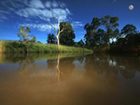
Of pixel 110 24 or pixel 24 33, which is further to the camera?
pixel 110 24

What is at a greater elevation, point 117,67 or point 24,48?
point 24,48

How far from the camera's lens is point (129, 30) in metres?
45.4

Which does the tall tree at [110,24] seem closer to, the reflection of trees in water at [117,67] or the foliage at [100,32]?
the foliage at [100,32]

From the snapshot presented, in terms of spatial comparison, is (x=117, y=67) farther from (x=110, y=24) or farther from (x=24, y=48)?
(x=110, y=24)

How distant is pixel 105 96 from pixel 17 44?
27352 millimetres

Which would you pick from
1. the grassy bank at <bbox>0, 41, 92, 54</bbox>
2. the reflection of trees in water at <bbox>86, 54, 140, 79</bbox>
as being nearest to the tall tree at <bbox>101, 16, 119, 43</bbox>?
the grassy bank at <bbox>0, 41, 92, 54</bbox>

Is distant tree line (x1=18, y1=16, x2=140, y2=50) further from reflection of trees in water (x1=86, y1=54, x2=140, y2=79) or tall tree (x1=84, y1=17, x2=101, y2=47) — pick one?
reflection of trees in water (x1=86, y1=54, x2=140, y2=79)

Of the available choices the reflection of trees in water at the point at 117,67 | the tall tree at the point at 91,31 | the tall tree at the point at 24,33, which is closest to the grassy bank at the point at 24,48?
the tall tree at the point at 24,33

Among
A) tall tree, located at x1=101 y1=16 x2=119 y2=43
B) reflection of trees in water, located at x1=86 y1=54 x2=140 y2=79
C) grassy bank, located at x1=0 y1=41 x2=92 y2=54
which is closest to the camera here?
reflection of trees in water, located at x1=86 y1=54 x2=140 y2=79

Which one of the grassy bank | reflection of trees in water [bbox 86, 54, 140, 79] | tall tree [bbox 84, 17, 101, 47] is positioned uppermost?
tall tree [bbox 84, 17, 101, 47]

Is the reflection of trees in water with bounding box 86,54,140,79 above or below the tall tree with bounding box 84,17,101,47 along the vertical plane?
below

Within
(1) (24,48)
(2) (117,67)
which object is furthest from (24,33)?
(2) (117,67)

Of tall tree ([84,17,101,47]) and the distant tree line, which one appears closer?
the distant tree line

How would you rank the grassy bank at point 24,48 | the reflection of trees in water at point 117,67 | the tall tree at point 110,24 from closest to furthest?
1. the reflection of trees in water at point 117,67
2. the grassy bank at point 24,48
3. the tall tree at point 110,24
